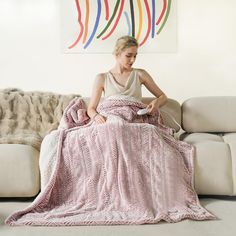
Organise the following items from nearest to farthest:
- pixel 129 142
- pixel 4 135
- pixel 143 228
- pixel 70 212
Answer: pixel 143 228, pixel 70 212, pixel 129 142, pixel 4 135

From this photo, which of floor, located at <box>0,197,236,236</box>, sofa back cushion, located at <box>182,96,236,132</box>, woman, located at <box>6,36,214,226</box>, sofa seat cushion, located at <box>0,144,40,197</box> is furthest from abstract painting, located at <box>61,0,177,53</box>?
floor, located at <box>0,197,236,236</box>

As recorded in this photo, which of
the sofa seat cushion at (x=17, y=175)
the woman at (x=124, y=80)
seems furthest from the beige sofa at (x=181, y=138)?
the woman at (x=124, y=80)

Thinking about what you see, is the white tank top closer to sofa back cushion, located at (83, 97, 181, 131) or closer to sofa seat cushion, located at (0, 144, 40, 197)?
sofa back cushion, located at (83, 97, 181, 131)

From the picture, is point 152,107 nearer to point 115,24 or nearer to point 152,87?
point 152,87

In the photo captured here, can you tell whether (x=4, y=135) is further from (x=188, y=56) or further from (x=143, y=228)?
(x=188, y=56)

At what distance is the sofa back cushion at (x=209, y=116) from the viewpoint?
2.79 metres

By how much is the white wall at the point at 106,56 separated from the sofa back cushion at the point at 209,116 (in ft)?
2.10

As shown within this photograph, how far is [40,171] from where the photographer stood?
2.17 metres

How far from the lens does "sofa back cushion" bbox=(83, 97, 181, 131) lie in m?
2.76

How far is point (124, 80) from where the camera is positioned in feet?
8.48

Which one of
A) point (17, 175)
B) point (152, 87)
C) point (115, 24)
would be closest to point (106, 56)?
point (115, 24)

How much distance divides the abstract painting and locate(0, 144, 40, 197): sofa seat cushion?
5.02ft

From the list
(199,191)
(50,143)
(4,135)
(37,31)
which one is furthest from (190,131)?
(37,31)

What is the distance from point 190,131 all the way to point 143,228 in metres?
1.23
